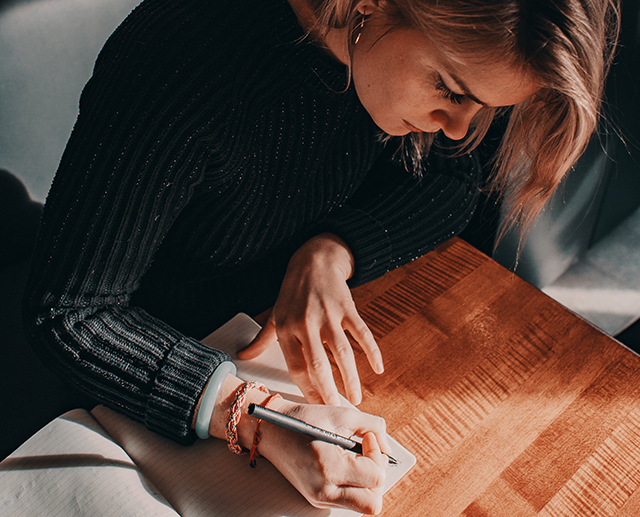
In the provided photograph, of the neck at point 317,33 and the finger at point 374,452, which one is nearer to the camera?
the finger at point 374,452

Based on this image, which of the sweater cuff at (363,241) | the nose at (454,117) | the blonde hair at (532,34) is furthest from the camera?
the sweater cuff at (363,241)

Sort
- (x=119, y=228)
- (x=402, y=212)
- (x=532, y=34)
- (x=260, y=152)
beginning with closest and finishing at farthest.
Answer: (x=532, y=34), (x=119, y=228), (x=260, y=152), (x=402, y=212)

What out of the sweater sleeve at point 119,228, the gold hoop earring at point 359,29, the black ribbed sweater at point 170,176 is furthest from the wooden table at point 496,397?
the gold hoop earring at point 359,29

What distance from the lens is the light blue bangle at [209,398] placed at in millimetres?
541

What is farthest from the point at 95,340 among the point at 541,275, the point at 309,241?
the point at 541,275

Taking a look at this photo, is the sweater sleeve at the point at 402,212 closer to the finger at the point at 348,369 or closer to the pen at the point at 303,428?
the finger at the point at 348,369

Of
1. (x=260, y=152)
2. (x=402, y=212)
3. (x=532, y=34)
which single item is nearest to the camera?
(x=532, y=34)

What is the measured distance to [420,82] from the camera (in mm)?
537

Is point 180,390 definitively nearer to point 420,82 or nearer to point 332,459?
point 332,459

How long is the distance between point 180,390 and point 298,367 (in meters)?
0.14

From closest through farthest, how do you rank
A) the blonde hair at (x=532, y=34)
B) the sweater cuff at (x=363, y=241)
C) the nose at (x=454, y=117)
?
the blonde hair at (x=532, y=34) → the nose at (x=454, y=117) → the sweater cuff at (x=363, y=241)

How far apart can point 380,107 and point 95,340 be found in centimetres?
45

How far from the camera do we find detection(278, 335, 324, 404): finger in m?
0.59

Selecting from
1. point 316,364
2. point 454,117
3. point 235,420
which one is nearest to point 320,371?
point 316,364
